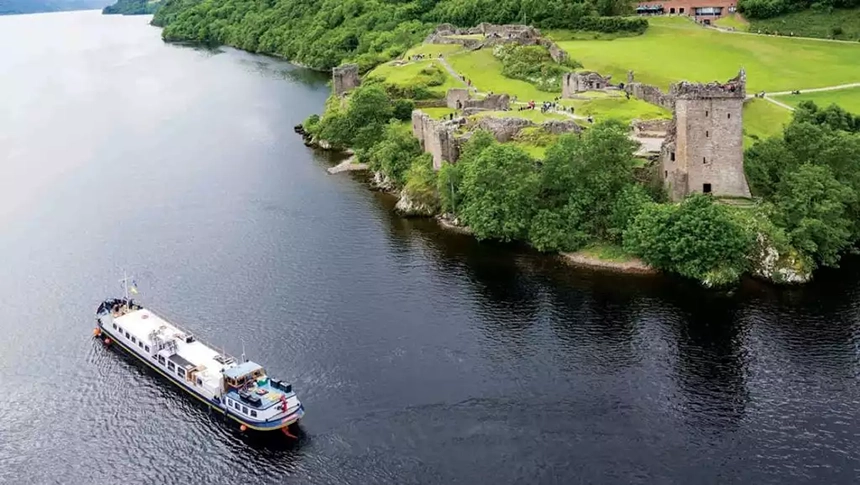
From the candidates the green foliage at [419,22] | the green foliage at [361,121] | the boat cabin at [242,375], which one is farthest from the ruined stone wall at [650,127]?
the green foliage at [419,22]

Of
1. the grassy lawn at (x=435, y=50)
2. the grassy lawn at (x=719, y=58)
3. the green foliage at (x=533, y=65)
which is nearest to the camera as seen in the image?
the grassy lawn at (x=719, y=58)

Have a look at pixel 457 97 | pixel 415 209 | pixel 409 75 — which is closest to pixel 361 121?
pixel 457 97

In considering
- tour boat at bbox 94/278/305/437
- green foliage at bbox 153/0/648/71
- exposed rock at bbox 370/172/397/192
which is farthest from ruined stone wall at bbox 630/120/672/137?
green foliage at bbox 153/0/648/71

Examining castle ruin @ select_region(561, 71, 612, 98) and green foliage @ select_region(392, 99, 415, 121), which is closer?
castle ruin @ select_region(561, 71, 612, 98)

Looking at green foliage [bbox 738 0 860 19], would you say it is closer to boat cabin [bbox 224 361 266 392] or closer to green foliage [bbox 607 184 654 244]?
green foliage [bbox 607 184 654 244]

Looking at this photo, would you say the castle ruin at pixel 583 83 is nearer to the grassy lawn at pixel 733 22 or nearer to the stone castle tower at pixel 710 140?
the stone castle tower at pixel 710 140

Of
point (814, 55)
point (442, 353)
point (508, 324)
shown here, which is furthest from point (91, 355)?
point (814, 55)

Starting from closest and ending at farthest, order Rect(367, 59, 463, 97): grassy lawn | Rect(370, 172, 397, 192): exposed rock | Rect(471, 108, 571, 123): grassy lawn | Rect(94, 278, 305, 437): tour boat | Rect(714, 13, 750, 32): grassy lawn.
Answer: Rect(94, 278, 305, 437): tour boat
Rect(471, 108, 571, 123): grassy lawn
Rect(370, 172, 397, 192): exposed rock
Rect(367, 59, 463, 97): grassy lawn
Rect(714, 13, 750, 32): grassy lawn
